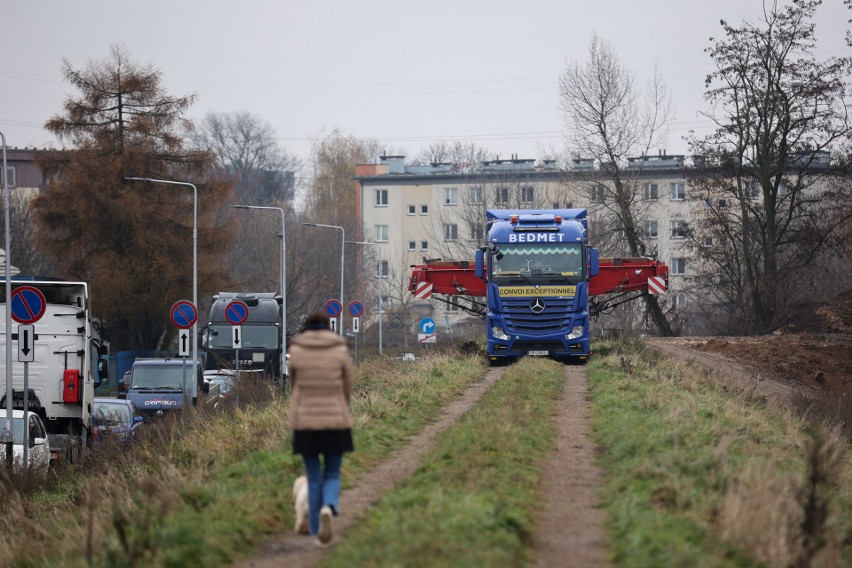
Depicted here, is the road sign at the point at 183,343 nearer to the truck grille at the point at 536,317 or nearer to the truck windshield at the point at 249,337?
the truck grille at the point at 536,317

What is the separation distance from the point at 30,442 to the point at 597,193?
36497mm

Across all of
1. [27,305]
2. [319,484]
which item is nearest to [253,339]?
[27,305]

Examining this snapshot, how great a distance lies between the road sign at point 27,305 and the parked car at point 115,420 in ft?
7.70

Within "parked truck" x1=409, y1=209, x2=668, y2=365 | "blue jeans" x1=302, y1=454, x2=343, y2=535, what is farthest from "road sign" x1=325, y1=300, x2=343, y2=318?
"blue jeans" x1=302, y1=454, x2=343, y2=535

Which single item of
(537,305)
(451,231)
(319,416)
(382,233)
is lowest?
(319,416)

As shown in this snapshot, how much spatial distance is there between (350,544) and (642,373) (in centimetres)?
1434

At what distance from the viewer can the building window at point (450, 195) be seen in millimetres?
91194

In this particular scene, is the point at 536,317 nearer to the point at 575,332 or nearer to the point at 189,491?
the point at 575,332

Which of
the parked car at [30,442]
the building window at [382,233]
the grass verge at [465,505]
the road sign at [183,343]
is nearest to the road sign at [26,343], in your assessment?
the parked car at [30,442]

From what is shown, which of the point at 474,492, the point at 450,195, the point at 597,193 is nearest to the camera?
the point at 474,492

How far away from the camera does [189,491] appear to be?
32.5ft

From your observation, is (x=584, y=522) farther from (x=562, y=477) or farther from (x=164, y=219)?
(x=164, y=219)

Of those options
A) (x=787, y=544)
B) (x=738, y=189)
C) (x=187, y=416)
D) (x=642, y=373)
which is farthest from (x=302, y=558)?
(x=738, y=189)

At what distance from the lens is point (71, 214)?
48.3 m
